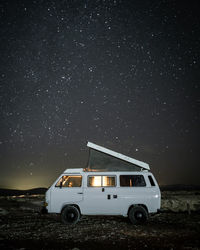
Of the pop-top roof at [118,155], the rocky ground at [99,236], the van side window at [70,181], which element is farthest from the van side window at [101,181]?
the rocky ground at [99,236]

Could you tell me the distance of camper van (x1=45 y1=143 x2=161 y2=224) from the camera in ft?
26.6

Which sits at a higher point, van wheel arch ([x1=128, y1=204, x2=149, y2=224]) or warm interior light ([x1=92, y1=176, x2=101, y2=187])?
warm interior light ([x1=92, y1=176, x2=101, y2=187])

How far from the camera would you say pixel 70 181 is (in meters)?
8.60

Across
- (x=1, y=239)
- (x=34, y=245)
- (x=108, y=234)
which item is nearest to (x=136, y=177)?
(x=108, y=234)

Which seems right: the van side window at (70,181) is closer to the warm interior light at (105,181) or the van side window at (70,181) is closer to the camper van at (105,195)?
the camper van at (105,195)

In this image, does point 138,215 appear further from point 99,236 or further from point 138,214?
point 99,236

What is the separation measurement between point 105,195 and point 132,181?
47.6 inches

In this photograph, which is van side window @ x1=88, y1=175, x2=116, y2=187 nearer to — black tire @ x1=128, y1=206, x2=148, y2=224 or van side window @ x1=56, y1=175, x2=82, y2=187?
van side window @ x1=56, y1=175, x2=82, y2=187

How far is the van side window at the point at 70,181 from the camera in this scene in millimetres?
8328

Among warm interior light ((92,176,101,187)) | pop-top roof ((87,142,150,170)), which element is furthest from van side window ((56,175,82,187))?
pop-top roof ((87,142,150,170))

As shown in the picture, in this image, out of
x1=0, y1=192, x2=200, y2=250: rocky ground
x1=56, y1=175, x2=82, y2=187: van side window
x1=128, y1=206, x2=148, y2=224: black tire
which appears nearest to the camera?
x1=0, y1=192, x2=200, y2=250: rocky ground

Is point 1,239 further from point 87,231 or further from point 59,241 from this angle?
point 87,231

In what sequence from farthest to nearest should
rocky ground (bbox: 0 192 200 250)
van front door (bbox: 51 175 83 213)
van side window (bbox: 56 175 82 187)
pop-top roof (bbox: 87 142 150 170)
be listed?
A: pop-top roof (bbox: 87 142 150 170), van side window (bbox: 56 175 82 187), van front door (bbox: 51 175 83 213), rocky ground (bbox: 0 192 200 250)

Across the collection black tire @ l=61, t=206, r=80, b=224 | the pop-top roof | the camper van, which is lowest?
black tire @ l=61, t=206, r=80, b=224
